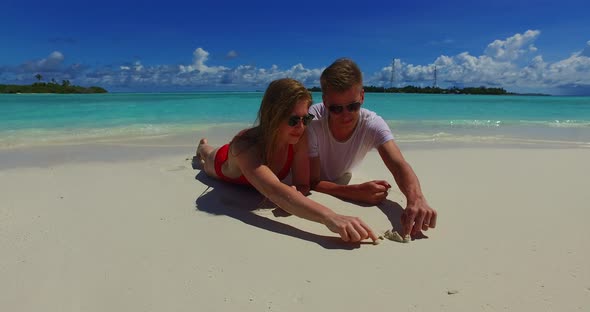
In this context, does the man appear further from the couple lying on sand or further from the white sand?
the white sand

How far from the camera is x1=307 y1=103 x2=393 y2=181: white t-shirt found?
10.5 ft

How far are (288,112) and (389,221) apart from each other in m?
1.05

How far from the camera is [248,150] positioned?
9.09 ft

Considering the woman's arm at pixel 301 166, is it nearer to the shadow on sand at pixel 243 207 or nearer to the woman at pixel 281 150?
the woman at pixel 281 150

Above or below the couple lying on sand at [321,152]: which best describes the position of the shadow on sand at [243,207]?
below

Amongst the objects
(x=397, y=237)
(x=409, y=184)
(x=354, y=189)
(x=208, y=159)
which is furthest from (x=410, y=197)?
(x=208, y=159)

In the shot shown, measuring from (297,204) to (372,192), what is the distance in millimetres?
769

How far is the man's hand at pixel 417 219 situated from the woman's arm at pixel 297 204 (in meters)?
0.27

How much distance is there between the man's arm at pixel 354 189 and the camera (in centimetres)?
297

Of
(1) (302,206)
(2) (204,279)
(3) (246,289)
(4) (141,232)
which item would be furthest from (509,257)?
(4) (141,232)

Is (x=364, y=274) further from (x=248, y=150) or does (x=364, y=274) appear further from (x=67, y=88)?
(x=67, y=88)

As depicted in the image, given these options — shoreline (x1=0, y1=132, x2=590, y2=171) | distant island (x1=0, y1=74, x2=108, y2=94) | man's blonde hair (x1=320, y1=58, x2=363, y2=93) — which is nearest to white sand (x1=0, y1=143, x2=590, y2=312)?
man's blonde hair (x1=320, y1=58, x2=363, y2=93)

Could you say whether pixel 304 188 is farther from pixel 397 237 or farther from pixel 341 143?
pixel 397 237

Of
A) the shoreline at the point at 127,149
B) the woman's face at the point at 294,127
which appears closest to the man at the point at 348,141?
the woman's face at the point at 294,127
